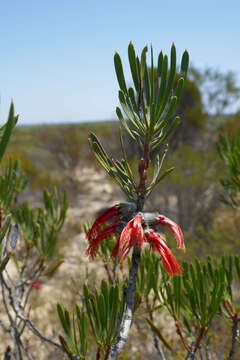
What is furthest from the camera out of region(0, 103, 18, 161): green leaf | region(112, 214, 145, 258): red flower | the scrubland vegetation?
the scrubland vegetation

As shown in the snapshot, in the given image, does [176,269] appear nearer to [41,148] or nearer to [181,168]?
[181,168]

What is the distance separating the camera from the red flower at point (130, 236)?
2.32ft

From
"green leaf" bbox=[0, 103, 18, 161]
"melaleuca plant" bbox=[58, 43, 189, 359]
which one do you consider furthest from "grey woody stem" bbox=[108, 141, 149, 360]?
"green leaf" bbox=[0, 103, 18, 161]

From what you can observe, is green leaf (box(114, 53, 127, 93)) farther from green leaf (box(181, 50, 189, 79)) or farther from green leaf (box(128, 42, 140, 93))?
green leaf (box(181, 50, 189, 79))

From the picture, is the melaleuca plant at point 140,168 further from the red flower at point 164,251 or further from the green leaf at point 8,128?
the green leaf at point 8,128

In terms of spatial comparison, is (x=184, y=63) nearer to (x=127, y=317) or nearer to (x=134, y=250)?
(x=134, y=250)

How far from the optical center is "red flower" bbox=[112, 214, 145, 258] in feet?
2.32

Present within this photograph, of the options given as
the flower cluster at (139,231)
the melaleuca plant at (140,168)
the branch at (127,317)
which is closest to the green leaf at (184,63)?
the melaleuca plant at (140,168)

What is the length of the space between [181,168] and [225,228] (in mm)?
2368

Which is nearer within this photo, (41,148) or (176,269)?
(176,269)

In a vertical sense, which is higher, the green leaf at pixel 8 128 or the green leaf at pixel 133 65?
the green leaf at pixel 133 65

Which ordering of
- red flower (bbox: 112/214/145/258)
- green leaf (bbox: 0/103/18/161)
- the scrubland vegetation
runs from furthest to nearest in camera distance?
the scrubland vegetation < red flower (bbox: 112/214/145/258) < green leaf (bbox: 0/103/18/161)

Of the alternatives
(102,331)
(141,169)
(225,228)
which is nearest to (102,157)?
(141,169)

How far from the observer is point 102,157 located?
32.8 inches
